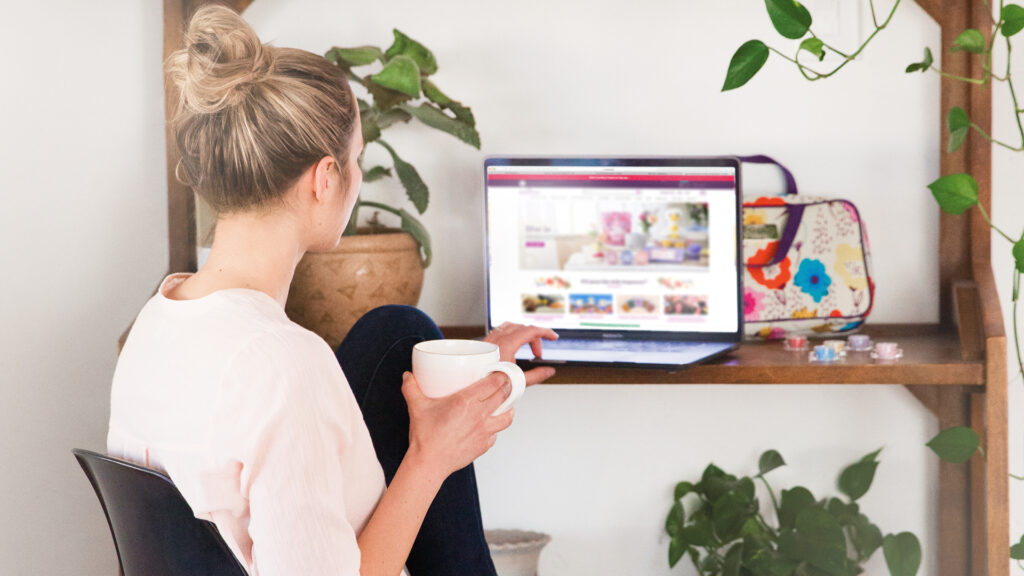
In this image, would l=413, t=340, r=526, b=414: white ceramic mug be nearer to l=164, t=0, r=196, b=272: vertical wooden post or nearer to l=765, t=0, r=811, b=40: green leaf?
l=765, t=0, r=811, b=40: green leaf

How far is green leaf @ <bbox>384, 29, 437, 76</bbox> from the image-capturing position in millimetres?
1327

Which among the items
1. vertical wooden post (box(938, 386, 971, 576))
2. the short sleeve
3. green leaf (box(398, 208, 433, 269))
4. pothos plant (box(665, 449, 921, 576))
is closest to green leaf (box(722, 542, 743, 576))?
pothos plant (box(665, 449, 921, 576))

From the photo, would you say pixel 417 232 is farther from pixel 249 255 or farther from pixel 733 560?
pixel 733 560

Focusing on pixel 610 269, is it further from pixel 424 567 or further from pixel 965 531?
pixel 965 531

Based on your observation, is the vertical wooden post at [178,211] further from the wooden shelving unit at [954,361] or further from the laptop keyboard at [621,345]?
the laptop keyboard at [621,345]

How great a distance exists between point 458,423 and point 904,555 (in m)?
0.97

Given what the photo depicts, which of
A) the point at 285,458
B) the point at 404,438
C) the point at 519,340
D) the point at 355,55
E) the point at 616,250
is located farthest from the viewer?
the point at 616,250

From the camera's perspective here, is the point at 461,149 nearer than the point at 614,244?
No

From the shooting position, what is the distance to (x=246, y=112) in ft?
2.56

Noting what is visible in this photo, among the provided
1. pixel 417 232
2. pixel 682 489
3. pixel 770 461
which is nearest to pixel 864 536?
pixel 770 461

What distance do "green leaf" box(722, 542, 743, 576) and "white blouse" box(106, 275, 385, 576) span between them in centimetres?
91

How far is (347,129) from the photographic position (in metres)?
0.85

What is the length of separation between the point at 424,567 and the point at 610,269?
0.54 m

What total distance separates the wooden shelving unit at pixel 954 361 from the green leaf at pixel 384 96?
327 mm
